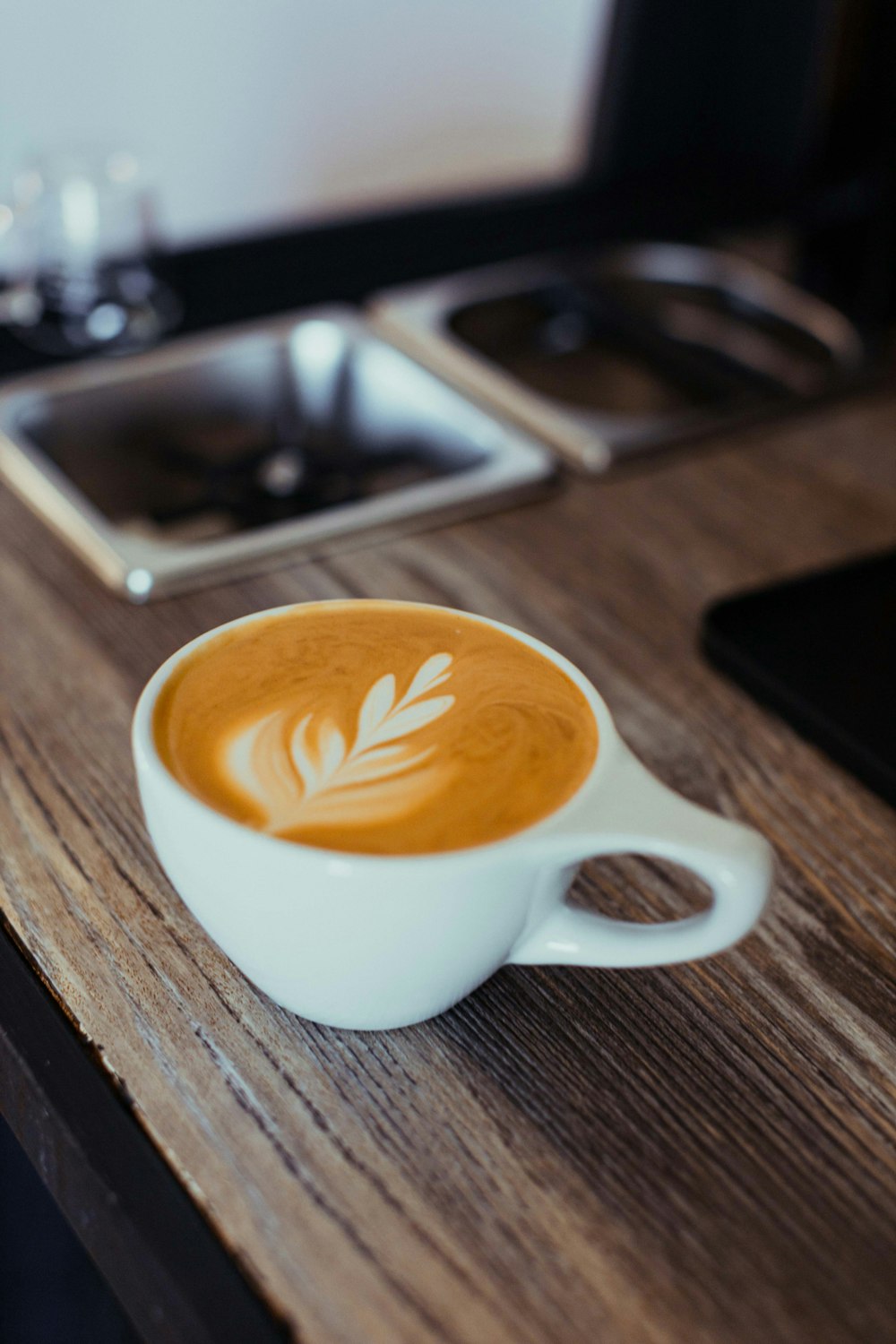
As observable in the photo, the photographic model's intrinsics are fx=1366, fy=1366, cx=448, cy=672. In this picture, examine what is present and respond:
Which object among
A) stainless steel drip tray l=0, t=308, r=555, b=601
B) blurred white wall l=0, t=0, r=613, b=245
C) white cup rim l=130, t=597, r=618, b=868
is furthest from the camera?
blurred white wall l=0, t=0, r=613, b=245

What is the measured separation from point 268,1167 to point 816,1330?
175 mm

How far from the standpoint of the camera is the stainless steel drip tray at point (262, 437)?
33.6 inches

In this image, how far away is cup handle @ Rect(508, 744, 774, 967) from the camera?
41 centimetres

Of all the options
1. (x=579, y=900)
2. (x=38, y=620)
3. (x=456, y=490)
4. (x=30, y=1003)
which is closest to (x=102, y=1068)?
(x=30, y=1003)

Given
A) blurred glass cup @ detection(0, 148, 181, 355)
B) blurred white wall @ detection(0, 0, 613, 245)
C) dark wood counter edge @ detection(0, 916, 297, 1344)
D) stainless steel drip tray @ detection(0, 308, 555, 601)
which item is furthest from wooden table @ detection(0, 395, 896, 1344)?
blurred white wall @ detection(0, 0, 613, 245)

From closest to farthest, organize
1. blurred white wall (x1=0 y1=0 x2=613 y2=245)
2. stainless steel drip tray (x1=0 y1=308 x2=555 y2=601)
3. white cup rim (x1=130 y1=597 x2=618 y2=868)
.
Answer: white cup rim (x1=130 y1=597 x2=618 y2=868), stainless steel drip tray (x1=0 y1=308 x2=555 y2=601), blurred white wall (x1=0 y1=0 x2=613 y2=245)

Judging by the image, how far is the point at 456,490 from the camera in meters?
0.82

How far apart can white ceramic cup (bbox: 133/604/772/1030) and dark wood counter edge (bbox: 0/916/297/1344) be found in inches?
2.7

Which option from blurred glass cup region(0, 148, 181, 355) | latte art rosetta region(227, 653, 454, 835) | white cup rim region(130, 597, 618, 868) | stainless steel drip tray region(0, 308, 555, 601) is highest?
white cup rim region(130, 597, 618, 868)

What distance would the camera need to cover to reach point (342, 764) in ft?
1.49

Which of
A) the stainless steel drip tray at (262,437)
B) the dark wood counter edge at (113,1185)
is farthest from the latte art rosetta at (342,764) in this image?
the stainless steel drip tray at (262,437)

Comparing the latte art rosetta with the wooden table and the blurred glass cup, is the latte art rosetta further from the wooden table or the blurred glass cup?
the blurred glass cup

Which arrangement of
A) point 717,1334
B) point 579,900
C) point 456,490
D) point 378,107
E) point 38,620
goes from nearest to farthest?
point 717,1334 < point 579,900 < point 38,620 < point 456,490 < point 378,107

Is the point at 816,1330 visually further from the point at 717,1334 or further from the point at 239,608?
the point at 239,608
